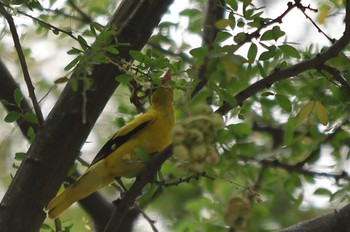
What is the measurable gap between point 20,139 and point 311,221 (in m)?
2.47

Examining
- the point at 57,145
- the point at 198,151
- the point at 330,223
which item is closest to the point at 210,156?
the point at 198,151

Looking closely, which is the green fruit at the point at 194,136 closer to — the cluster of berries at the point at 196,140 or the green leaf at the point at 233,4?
the cluster of berries at the point at 196,140

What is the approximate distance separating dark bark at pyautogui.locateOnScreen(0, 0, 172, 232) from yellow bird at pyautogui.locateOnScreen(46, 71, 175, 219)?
0.41 m

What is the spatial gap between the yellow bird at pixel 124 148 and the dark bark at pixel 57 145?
1.34 ft

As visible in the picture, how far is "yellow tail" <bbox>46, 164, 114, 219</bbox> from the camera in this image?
3.65m

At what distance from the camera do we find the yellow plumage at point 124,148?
372cm

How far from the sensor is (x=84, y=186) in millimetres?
3738

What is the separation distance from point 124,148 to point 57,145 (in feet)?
2.11

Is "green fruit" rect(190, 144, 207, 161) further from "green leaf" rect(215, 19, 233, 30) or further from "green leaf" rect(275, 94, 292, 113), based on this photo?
"green leaf" rect(275, 94, 292, 113)

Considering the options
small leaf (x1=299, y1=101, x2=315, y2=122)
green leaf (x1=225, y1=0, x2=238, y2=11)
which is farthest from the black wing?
green leaf (x1=225, y1=0, x2=238, y2=11)

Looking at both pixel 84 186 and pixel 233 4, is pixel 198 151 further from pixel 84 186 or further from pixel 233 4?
pixel 84 186

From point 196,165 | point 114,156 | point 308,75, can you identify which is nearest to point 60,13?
point 114,156

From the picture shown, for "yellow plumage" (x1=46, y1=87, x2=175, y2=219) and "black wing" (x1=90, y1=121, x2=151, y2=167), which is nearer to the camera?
"yellow plumage" (x1=46, y1=87, x2=175, y2=219)

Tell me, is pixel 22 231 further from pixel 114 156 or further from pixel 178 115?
pixel 178 115
